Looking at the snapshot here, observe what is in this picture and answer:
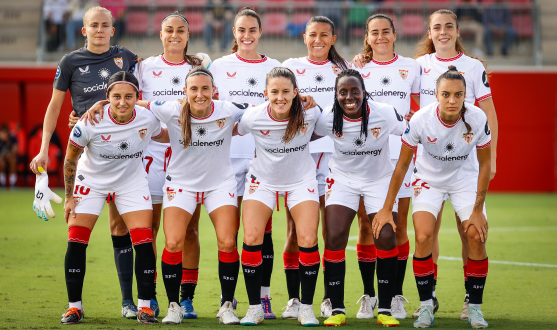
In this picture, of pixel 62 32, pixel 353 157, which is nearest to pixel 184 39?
pixel 353 157

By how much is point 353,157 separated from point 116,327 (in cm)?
225

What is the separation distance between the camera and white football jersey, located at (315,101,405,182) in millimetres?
5211

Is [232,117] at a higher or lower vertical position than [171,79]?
lower

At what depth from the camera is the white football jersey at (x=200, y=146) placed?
206 inches

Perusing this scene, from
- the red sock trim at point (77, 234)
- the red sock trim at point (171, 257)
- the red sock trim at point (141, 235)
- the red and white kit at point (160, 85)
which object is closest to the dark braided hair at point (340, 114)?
the red and white kit at point (160, 85)

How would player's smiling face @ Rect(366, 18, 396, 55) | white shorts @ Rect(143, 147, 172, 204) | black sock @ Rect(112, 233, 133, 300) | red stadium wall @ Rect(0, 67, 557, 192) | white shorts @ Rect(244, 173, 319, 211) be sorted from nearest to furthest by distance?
A: white shorts @ Rect(244, 173, 319, 211), black sock @ Rect(112, 233, 133, 300), white shorts @ Rect(143, 147, 172, 204), player's smiling face @ Rect(366, 18, 396, 55), red stadium wall @ Rect(0, 67, 557, 192)

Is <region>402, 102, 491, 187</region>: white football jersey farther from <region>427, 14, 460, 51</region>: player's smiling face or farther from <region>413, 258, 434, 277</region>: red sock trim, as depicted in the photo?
<region>427, 14, 460, 51</region>: player's smiling face

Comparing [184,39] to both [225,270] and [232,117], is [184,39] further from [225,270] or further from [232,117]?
[225,270]

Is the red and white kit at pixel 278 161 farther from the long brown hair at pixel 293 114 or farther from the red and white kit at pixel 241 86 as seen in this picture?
the red and white kit at pixel 241 86

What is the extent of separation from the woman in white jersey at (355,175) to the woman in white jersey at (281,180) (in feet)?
0.45

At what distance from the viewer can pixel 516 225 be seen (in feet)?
37.4

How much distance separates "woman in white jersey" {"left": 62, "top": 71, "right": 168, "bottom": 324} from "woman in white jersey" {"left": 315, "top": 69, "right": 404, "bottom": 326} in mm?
1427

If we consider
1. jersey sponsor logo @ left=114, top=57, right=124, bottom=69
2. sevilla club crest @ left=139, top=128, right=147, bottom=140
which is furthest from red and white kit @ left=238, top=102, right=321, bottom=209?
jersey sponsor logo @ left=114, top=57, right=124, bottom=69

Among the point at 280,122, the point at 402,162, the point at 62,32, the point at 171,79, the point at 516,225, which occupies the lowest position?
the point at 516,225
